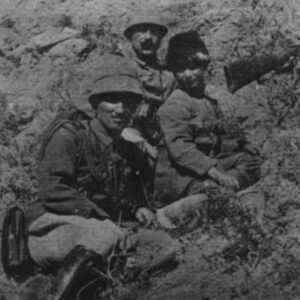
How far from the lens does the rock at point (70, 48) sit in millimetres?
8834

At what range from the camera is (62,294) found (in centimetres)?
616

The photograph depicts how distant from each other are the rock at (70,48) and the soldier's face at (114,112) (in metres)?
1.70

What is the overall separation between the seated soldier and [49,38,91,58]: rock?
1344 millimetres

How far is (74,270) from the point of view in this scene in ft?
20.6

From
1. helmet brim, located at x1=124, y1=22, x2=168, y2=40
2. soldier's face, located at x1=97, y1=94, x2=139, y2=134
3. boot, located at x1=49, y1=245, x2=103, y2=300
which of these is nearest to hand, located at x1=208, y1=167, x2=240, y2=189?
soldier's face, located at x1=97, y1=94, x2=139, y2=134

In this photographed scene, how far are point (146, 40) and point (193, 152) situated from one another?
4.51 ft

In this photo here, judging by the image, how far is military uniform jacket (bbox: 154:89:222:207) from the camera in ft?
24.3

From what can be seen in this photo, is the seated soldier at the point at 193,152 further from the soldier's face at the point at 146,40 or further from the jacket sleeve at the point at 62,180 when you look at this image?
the jacket sleeve at the point at 62,180

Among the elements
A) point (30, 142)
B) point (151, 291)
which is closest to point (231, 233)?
point (151, 291)

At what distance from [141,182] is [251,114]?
3.99 feet

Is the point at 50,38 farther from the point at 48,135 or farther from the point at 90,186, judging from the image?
the point at 90,186

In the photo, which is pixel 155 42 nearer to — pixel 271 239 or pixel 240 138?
pixel 240 138

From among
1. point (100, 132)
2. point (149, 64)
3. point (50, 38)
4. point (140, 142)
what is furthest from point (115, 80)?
point (50, 38)

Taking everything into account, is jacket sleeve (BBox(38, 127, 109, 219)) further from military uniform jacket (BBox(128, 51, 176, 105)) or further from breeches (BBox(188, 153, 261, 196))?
military uniform jacket (BBox(128, 51, 176, 105))
